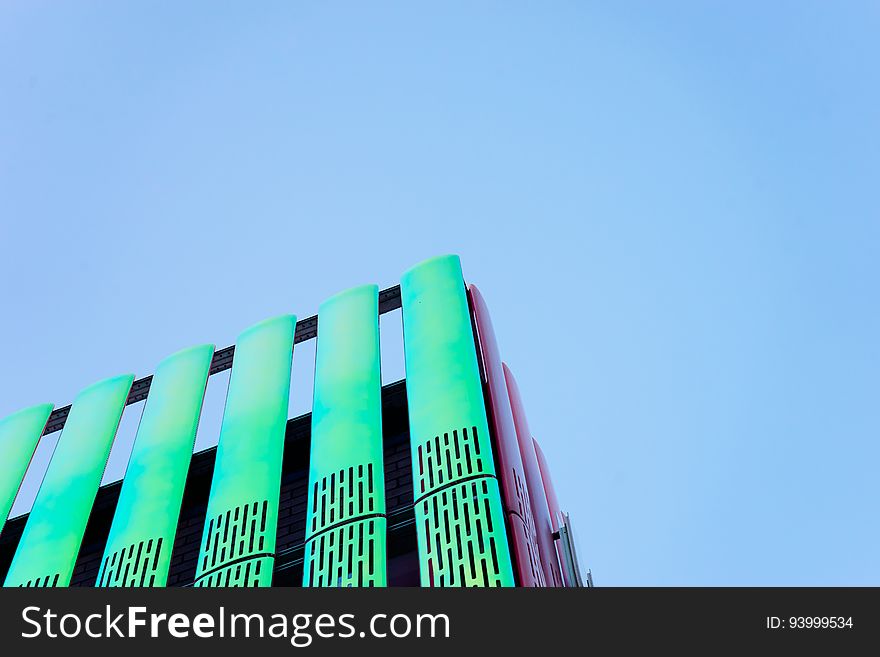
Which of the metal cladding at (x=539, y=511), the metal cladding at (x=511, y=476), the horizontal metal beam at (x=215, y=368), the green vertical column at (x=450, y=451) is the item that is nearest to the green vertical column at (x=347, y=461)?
the green vertical column at (x=450, y=451)

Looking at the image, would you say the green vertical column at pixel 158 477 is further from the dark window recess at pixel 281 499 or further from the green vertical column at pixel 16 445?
the green vertical column at pixel 16 445

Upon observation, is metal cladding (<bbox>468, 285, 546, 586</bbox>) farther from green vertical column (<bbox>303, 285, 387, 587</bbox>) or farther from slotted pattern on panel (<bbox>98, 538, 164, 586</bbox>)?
slotted pattern on panel (<bbox>98, 538, 164, 586</bbox>)

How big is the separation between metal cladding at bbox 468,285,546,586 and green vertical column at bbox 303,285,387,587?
110cm

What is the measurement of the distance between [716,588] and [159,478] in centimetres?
714

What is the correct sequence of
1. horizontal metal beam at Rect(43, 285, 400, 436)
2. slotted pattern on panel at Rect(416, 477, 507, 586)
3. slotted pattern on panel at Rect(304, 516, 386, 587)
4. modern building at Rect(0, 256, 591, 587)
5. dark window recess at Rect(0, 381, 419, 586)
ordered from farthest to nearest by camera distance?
1. horizontal metal beam at Rect(43, 285, 400, 436)
2. dark window recess at Rect(0, 381, 419, 586)
3. modern building at Rect(0, 256, 591, 587)
4. slotted pattern on panel at Rect(304, 516, 386, 587)
5. slotted pattern on panel at Rect(416, 477, 507, 586)

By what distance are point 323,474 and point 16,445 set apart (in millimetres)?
5491

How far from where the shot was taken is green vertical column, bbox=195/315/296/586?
8.30 meters

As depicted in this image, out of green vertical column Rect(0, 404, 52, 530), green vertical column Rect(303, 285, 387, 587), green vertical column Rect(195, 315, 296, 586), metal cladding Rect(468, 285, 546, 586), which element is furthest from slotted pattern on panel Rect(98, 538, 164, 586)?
metal cladding Rect(468, 285, 546, 586)

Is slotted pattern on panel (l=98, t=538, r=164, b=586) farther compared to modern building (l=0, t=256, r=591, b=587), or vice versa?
slotted pattern on panel (l=98, t=538, r=164, b=586)

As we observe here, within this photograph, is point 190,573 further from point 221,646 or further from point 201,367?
point 221,646

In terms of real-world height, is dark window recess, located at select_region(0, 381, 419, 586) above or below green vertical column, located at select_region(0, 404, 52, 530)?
below

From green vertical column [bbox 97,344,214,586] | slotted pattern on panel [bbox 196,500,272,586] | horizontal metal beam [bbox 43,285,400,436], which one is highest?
horizontal metal beam [bbox 43,285,400,436]

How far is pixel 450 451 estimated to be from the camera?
8344 millimetres

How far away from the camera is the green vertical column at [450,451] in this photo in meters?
7.20
